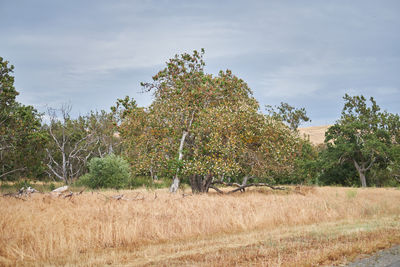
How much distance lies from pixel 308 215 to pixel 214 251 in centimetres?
715

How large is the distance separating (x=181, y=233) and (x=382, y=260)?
6062 millimetres

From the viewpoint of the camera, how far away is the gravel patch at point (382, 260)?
675cm

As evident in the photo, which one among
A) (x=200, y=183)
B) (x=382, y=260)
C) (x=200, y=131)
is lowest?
(x=382, y=260)

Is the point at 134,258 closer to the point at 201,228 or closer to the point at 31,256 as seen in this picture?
the point at 31,256

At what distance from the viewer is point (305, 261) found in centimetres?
686

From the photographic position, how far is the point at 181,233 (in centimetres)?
1094

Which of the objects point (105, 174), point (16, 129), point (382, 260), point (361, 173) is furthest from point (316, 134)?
point (382, 260)

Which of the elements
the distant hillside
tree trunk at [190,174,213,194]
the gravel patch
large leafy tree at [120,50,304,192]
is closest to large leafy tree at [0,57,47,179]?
large leafy tree at [120,50,304,192]

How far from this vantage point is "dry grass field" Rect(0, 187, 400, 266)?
7797mm

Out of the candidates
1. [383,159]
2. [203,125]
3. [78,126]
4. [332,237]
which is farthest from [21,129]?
[383,159]

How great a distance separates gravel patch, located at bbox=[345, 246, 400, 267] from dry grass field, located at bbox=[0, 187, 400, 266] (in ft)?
0.86

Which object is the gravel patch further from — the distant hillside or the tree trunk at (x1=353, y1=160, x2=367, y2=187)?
the distant hillside

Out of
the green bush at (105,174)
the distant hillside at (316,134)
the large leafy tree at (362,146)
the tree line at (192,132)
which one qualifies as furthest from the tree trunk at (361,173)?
the distant hillside at (316,134)

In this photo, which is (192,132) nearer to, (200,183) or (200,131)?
(200,131)
